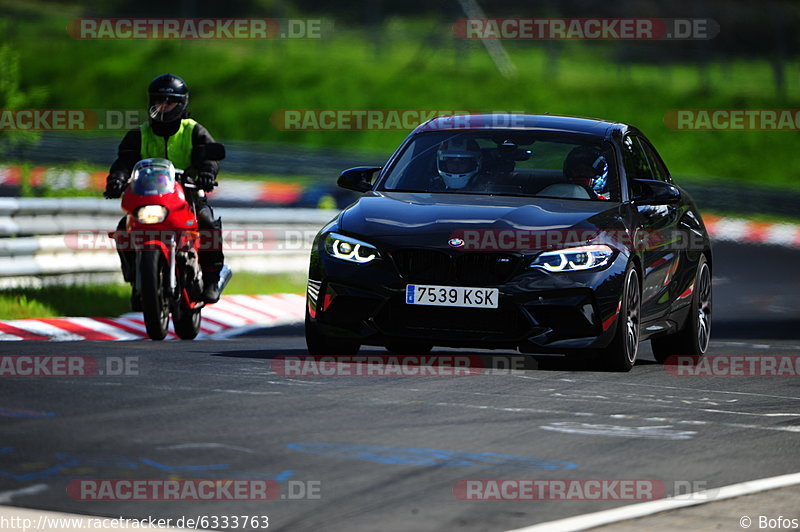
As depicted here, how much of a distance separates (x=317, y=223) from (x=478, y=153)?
10.0 metres

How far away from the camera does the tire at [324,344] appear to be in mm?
10453

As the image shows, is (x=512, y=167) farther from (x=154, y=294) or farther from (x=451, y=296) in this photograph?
(x=154, y=294)

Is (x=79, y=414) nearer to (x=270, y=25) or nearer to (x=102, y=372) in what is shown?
(x=102, y=372)

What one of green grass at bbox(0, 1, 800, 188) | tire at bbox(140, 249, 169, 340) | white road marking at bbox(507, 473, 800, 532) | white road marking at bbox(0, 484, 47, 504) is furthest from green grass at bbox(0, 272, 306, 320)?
green grass at bbox(0, 1, 800, 188)

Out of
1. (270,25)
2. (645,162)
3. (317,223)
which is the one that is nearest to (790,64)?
(270,25)

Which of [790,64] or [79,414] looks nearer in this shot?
[79,414]

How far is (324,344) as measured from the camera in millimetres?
10531

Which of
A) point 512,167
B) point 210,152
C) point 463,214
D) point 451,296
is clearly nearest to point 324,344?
point 451,296

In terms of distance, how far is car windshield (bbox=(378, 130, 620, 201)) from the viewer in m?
11.1

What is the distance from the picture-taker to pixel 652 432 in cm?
822

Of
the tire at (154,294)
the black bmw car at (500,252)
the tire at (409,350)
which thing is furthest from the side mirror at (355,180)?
the tire at (154,294)

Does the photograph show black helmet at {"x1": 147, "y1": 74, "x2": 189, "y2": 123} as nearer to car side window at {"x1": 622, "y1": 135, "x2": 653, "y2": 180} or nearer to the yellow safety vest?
the yellow safety vest

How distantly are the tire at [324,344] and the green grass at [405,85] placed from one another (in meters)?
35.2

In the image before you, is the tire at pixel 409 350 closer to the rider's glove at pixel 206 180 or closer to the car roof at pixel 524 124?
the car roof at pixel 524 124
